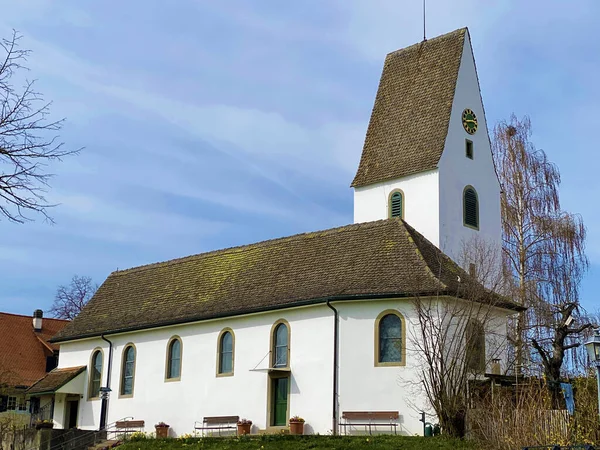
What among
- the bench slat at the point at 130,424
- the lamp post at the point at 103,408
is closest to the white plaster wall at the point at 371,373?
the bench slat at the point at 130,424

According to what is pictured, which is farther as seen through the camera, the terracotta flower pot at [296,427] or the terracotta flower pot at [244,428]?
the terracotta flower pot at [244,428]

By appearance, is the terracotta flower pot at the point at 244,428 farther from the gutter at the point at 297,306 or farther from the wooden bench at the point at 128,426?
the wooden bench at the point at 128,426

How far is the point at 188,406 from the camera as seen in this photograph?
34.4 m

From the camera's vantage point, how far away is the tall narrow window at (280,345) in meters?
31.5

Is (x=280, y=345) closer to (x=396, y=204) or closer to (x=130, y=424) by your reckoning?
(x=130, y=424)

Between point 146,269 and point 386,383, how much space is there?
1767 centimetres

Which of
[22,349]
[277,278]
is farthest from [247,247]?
[22,349]

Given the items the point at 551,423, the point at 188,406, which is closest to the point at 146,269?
the point at 188,406

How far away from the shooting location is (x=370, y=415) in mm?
28719

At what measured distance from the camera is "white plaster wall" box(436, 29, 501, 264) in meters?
36.0

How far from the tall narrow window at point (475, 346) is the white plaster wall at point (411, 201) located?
20.5 feet

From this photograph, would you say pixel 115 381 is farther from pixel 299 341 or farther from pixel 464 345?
pixel 464 345

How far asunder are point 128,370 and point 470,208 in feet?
53.8

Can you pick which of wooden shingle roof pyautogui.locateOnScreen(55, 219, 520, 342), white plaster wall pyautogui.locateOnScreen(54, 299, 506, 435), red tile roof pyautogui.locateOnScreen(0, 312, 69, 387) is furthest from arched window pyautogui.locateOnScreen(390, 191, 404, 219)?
red tile roof pyautogui.locateOnScreen(0, 312, 69, 387)
